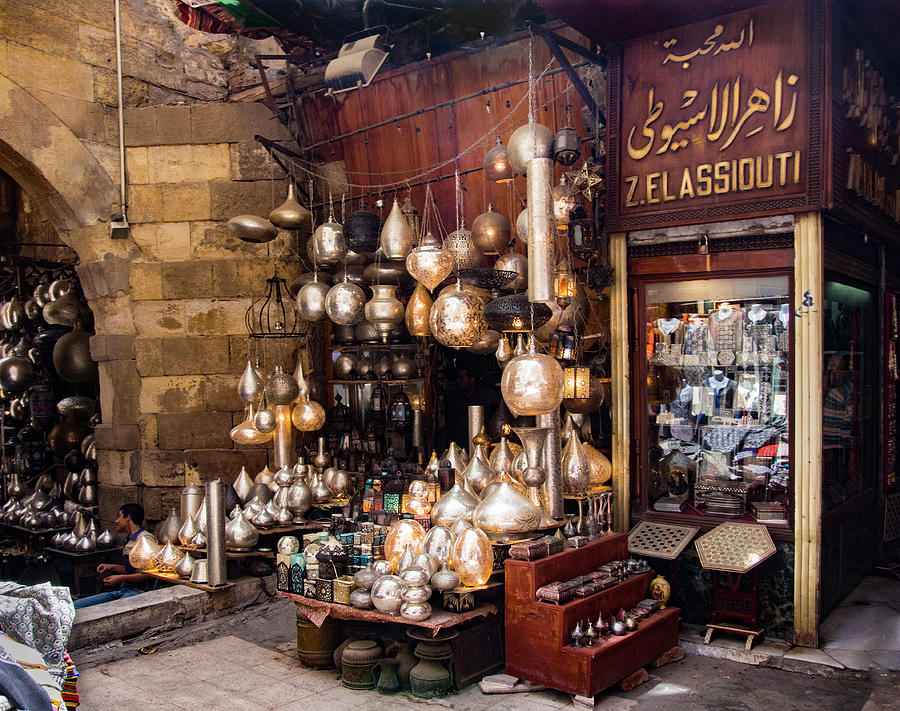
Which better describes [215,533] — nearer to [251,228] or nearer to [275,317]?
[251,228]

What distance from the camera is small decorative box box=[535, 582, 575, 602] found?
393cm

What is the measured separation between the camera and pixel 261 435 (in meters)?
6.20

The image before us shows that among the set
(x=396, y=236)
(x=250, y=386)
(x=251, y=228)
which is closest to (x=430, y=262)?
(x=396, y=236)

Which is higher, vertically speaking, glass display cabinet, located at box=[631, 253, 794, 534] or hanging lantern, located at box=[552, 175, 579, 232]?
hanging lantern, located at box=[552, 175, 579, 232]

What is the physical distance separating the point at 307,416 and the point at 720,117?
3813 millimetres

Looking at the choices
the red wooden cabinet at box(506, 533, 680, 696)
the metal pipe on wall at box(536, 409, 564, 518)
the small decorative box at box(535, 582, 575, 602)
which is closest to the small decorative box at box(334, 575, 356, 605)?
the red wooden cabinet at box(506, 533, 680, 696)

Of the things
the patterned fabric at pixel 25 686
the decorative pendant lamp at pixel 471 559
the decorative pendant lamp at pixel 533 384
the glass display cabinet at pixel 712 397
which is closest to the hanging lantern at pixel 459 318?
the decorative pendant lamp at pixel 533 384

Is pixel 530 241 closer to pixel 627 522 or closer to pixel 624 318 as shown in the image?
pixel 624 318

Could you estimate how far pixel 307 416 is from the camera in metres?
6.36

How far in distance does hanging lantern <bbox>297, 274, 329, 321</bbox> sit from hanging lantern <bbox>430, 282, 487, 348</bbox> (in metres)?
1.44

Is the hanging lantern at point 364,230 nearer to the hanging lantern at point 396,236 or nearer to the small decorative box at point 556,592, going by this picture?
the hanging lantern at point 396,236

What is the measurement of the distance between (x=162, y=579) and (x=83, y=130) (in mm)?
Answer: 3943

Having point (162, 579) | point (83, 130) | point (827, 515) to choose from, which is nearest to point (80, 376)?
point (83, 130)

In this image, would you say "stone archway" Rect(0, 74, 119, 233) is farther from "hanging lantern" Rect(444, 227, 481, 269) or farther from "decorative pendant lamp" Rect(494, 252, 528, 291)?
"decorative pendant lamp" Rect(494, 252, 528, 291)
